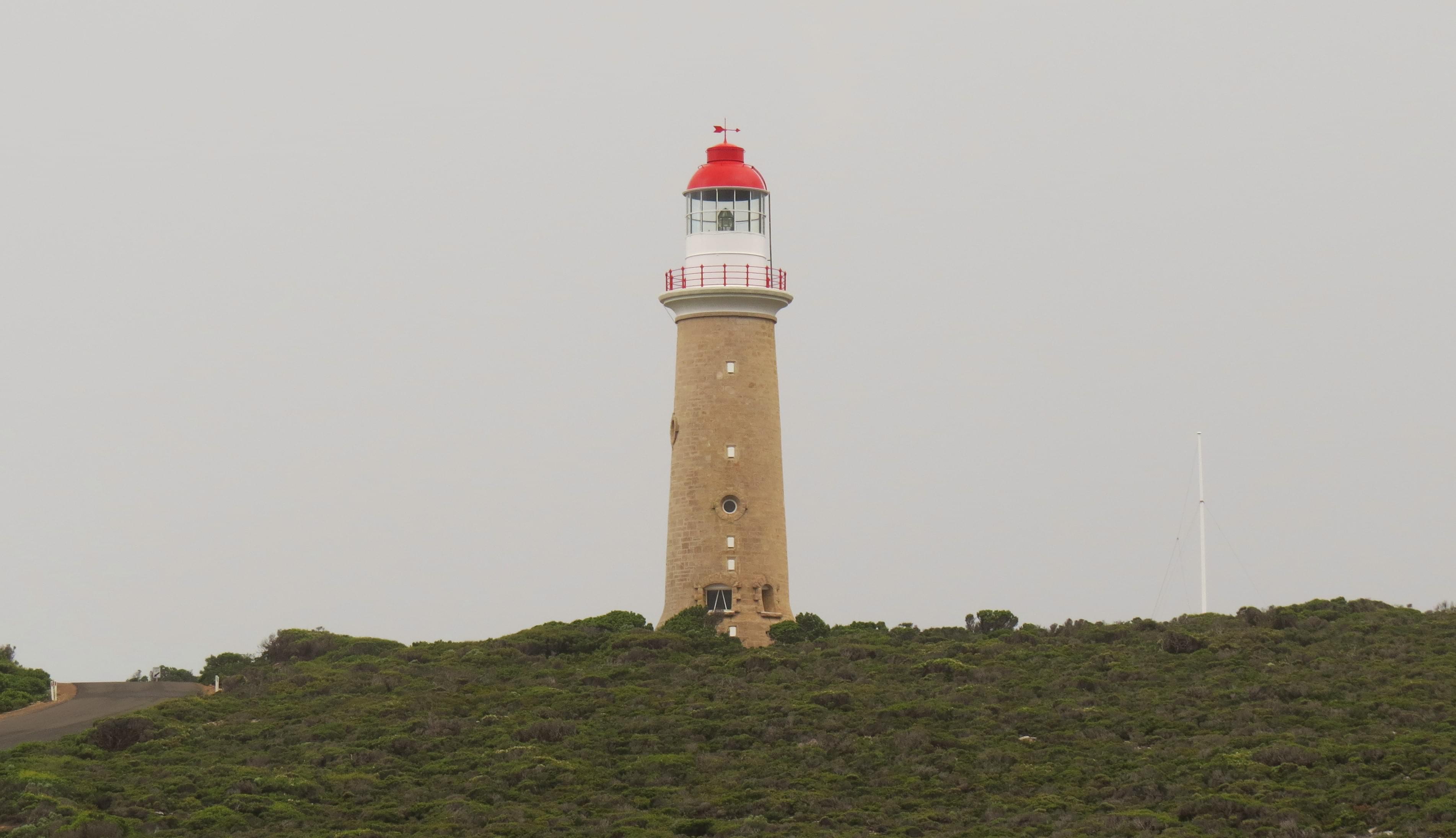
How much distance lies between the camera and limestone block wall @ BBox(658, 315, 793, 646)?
5466cm

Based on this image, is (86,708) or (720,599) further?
(720,599)

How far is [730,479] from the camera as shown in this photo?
54812 millimetres

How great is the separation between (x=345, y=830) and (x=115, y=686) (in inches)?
783

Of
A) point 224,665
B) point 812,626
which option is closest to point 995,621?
point 812,626

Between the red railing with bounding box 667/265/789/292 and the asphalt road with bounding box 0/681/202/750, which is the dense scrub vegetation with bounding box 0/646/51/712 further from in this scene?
the red railing with bounding box 667/265/789/292

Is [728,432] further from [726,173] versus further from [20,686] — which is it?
[20,686]

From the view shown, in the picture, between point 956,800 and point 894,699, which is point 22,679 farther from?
point 956,800

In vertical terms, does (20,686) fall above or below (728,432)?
below

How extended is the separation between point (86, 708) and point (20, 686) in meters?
3.15

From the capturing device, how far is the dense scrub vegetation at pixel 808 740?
37594 millimetres

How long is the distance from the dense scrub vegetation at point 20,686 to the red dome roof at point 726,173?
69.4 ft

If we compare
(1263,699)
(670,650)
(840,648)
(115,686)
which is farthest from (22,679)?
(1263,699)

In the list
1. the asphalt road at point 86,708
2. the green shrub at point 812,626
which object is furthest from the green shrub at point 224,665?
the green shrub at point 812,626

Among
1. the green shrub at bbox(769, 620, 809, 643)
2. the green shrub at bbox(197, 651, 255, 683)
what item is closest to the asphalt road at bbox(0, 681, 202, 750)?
the green shrub at bbox(197, 651, 255, 683)
